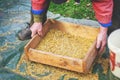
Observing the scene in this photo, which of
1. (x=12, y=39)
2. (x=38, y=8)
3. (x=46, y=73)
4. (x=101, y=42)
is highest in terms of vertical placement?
(x=38, y=8)

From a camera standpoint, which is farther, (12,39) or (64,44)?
(12,39)

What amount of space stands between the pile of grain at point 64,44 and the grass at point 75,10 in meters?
0.55

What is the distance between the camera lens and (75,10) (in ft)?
11.2

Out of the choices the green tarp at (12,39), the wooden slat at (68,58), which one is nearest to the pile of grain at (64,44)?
the wooden slat at (68,58)

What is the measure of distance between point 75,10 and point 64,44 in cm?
87

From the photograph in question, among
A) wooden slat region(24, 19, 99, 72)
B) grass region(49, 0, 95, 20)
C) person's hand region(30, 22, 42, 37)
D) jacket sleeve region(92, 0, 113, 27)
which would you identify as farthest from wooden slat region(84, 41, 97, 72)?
grass region(49, 0, 95, 20)

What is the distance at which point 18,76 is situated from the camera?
2.44 m

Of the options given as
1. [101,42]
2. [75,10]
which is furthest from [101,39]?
[75,10]

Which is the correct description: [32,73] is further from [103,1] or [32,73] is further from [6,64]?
[103,1]

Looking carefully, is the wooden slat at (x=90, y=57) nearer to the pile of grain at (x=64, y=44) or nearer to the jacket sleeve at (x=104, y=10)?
the pile of grain at (x=64, y=44)

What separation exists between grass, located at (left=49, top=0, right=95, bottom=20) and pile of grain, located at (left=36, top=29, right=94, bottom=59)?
55cm

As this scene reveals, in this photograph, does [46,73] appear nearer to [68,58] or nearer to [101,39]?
[68,58]

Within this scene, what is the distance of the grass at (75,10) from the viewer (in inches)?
128

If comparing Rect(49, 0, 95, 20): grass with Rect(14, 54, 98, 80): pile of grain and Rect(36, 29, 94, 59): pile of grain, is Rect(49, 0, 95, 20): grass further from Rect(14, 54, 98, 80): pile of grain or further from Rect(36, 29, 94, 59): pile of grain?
Rect(14, 54, 98, 80): pile of grain
